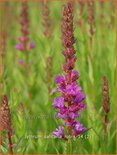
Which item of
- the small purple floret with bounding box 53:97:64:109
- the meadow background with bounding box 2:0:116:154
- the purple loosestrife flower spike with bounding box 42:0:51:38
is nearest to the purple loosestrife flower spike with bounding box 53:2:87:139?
the small purple floret with bounding box 53:97:64:109

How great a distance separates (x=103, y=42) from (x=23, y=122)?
264 cm

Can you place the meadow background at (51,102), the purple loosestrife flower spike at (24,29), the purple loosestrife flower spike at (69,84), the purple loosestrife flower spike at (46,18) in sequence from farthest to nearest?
the purple loosestrife flower spike at (24,29), the purple loosestrife flower spike at (46,18), the meadow background at (51,102), the purple loosestrife flower spike at (69,84)

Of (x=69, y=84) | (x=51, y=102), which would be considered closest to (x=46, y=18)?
(x=51, y=102)

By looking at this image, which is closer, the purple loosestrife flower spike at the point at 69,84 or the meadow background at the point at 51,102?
the purple loosestrife flower spike at the point at 69,84

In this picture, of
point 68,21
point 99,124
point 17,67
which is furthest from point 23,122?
point 17,67

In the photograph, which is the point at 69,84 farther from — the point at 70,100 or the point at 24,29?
the point at 24,29

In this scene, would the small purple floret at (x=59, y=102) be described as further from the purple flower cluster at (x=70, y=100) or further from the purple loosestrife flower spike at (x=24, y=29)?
the purple loosestrife flower spike at (x=24, y=29)

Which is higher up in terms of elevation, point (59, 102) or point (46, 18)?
point (46, 18)

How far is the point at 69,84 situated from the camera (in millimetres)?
2219

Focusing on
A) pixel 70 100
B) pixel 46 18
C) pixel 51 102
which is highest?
pixel 46 18

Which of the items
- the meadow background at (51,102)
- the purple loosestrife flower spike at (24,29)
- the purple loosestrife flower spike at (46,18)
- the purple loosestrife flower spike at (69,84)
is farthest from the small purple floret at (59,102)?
the purple loosestrife flower spike at (24,29)

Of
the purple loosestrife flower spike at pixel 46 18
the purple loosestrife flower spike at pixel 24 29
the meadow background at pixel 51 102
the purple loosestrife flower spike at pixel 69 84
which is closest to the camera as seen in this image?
the purple loosestrife flower spike at pixel 69 84

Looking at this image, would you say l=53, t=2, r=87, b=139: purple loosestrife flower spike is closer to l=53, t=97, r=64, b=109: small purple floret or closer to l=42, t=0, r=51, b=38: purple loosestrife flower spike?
l=53, t=97, r=64, b=109: small purple floret

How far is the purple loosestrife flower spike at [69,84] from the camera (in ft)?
7.09
